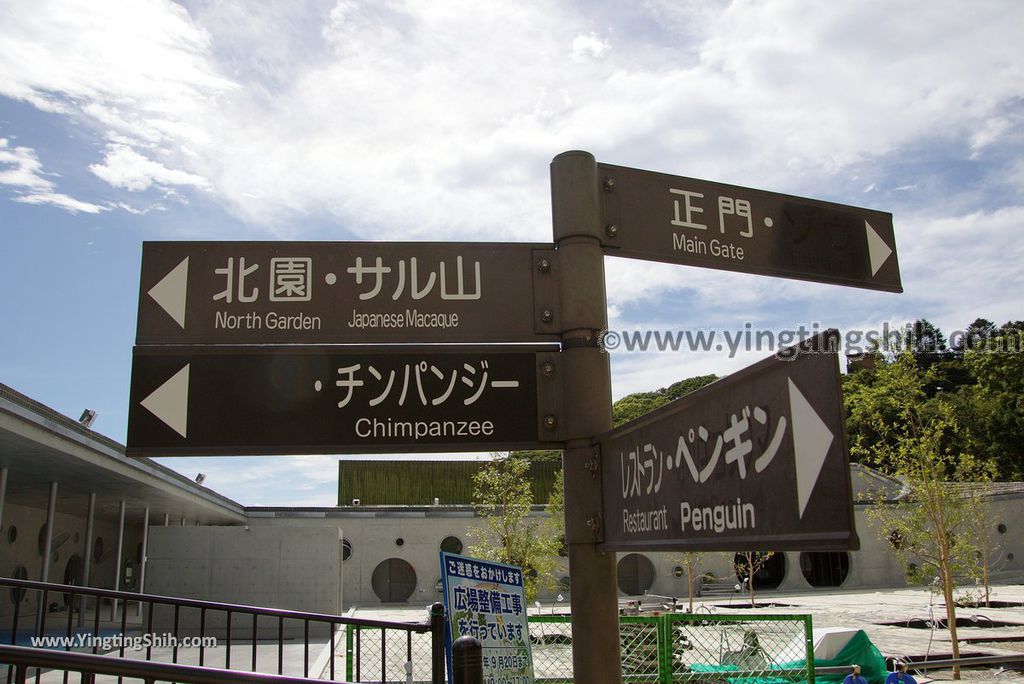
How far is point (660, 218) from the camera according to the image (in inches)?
130

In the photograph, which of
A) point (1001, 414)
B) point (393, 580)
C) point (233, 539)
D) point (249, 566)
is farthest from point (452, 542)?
point (1001, 414)

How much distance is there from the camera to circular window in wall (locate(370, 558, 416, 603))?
36.5 meters

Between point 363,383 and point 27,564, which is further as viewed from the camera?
point 27,564

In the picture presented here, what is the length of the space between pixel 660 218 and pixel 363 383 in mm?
1398

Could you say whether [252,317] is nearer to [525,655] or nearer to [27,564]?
[525,655]

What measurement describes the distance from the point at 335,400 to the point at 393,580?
35.8 meters

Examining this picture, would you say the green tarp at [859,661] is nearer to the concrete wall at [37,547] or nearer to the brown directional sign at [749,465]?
the brown directional sign at [749,465]

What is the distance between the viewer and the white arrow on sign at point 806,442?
5.45 feet

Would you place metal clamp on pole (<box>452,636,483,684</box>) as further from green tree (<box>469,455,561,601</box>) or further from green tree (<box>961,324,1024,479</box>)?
green tree (<box>961,324,1024,479</box>)

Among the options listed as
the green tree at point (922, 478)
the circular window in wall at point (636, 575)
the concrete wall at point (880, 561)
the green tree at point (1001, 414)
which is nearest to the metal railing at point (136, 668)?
the green tree at point (922, 478)

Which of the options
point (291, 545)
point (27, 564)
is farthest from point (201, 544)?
point (27, 564)

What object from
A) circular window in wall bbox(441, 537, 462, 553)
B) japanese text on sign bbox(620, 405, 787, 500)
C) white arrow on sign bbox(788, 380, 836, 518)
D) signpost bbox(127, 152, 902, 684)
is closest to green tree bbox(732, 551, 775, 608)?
circular window in wall bbox(441, 537, 462, 553)

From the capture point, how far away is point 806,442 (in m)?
1.71

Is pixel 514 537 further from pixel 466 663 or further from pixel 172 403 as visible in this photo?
pixel 466 663
